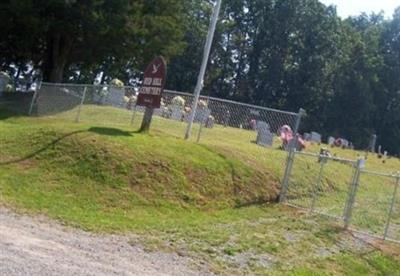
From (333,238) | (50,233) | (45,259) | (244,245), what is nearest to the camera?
(45,259)

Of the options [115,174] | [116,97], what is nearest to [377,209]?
[115,174]

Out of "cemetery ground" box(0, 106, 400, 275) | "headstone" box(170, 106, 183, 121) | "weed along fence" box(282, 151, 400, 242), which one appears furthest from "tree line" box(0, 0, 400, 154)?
"cemetery ground" box(0, 106, 400, 275)

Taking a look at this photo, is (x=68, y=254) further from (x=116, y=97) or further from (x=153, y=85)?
(x=116, y=97)

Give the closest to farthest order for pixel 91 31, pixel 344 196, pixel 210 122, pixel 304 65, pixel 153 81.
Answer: pixel 153 81 → pixel 344 196 → pixel 210 122 → pixel 91 31 → pixel 304 65

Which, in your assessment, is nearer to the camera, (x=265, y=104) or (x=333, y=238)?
(x=333, y=238)

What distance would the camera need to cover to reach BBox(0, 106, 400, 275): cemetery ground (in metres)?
9.57

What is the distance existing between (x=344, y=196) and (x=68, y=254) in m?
10.6

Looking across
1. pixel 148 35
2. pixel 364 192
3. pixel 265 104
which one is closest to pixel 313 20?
pixel 265 104

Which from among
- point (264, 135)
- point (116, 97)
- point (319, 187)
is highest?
point (116, 97)

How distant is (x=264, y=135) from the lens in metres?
22.7

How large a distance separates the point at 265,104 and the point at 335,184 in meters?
54.4

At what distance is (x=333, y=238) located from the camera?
37.6 ft

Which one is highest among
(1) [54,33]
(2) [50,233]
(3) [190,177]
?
(1) [54,33]

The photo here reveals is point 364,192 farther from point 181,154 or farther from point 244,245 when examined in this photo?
point 244,245
